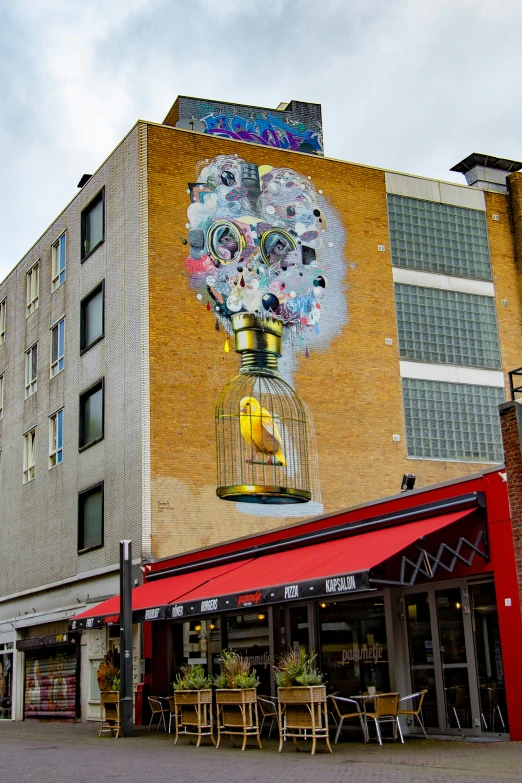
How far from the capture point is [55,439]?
31.3 m

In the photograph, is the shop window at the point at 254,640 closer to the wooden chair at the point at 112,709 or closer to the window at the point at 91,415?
the wooden chair at the point at 112,709

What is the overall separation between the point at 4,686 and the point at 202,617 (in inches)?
520

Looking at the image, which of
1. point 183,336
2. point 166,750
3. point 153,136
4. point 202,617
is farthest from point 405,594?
point 153,136

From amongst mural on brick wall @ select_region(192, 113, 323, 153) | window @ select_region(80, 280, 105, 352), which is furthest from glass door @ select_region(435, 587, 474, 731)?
mural on brick wall @ select_region(192, 113, 323, 153)

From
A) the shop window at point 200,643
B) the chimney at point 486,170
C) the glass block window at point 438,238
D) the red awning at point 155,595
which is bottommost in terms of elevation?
the shop window at point 200,643

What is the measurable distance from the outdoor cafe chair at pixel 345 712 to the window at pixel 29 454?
18.5 m

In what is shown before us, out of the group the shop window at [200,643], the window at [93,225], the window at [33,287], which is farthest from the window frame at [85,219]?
the shop window at [200,643]

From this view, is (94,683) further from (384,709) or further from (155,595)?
(384,709)

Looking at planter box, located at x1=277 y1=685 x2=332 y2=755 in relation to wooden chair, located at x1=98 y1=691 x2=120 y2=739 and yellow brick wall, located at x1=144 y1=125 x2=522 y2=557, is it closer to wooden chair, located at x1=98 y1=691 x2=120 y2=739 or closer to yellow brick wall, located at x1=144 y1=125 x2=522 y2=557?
wooden chair, located at x1=98 y1=691 x2=120 y2=739

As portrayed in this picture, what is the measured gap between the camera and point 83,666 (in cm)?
2684

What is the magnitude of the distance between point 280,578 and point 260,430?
33.1ft

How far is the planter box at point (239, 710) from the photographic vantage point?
51.3 ft

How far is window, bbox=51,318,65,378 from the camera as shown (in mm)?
31659

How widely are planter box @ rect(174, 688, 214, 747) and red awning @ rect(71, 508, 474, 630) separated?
1.47m
